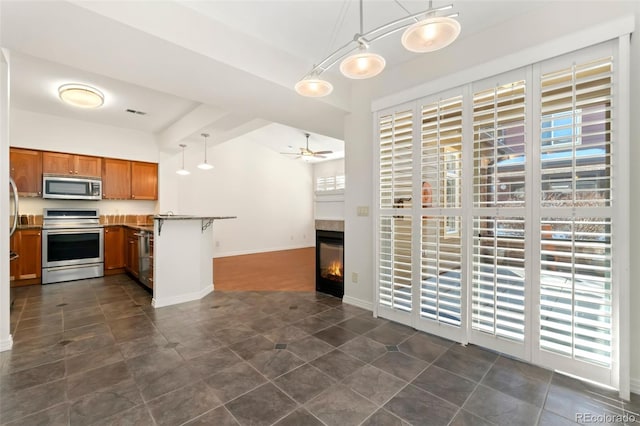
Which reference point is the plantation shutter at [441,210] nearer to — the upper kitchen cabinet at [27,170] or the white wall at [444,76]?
the white wall at [444,76]

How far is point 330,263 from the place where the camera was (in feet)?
13.7

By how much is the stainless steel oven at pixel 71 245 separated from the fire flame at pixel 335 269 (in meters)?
4.36

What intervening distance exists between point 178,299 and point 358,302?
2.43m

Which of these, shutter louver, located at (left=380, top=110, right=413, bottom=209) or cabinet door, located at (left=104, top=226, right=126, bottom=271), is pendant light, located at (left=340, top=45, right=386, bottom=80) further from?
cabinet door, located at (left=104, top=226, right=126, bottom=271)

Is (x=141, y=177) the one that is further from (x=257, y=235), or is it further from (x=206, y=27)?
(x=206, y=27)

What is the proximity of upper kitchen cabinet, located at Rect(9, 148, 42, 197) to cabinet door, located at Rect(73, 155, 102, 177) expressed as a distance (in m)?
0.49

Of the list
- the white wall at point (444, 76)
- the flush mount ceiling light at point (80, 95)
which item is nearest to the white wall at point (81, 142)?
the flush mount ceiling light at point (80, 95)

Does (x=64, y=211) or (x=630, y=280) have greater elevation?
(x=64, y=211)

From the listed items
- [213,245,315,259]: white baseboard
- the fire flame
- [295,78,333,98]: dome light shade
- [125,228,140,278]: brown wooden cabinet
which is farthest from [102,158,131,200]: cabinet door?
[295,78,333,98]: dome light shade

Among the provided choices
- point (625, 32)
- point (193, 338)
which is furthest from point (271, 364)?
point (625, 32)

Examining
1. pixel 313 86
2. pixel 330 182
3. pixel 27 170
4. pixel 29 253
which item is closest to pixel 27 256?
pixel 29 253

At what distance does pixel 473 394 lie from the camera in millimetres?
1839

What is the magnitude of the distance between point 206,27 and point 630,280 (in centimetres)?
374
